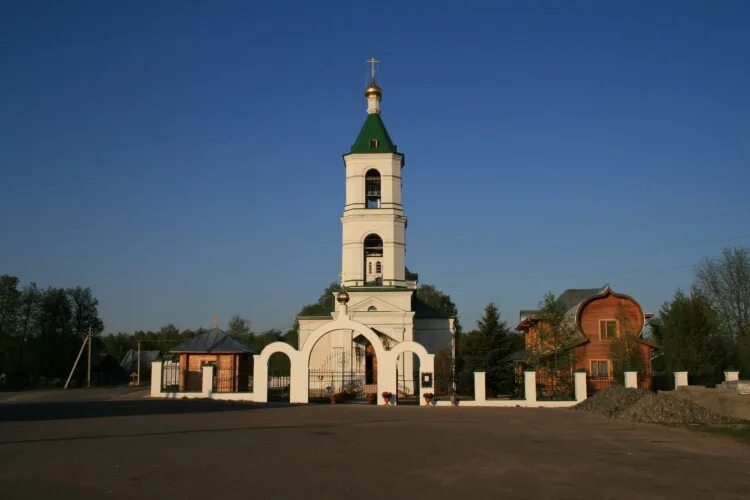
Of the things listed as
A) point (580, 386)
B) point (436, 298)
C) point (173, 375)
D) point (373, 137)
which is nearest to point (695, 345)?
point (580, 386)

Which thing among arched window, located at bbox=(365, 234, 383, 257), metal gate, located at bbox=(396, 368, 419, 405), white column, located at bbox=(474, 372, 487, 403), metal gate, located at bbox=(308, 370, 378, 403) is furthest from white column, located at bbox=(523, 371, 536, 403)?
arched window, located at bbox=(365, 234, 383, 257)

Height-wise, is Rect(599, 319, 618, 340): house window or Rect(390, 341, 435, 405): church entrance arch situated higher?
Rect(599, 319, 618, 340): house window

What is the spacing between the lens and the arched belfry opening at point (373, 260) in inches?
1501

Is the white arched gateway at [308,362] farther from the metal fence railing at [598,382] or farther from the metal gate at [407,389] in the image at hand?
the metal fence railing at [598,382]

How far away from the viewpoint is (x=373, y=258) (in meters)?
39.8

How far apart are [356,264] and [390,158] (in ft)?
19.8

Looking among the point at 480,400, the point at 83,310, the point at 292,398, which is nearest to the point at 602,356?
the point at 480,400

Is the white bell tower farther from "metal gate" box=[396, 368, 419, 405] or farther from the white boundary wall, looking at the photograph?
the white boundary wall

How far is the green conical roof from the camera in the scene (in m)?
38.1

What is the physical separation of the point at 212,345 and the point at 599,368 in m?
18.9

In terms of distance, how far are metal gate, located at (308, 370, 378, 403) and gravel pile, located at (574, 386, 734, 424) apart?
980 cm

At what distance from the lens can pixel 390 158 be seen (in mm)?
37812

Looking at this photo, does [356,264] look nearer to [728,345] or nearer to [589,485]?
[728,345]

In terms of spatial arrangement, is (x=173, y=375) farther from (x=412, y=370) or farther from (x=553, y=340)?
(x=553, y=340)
